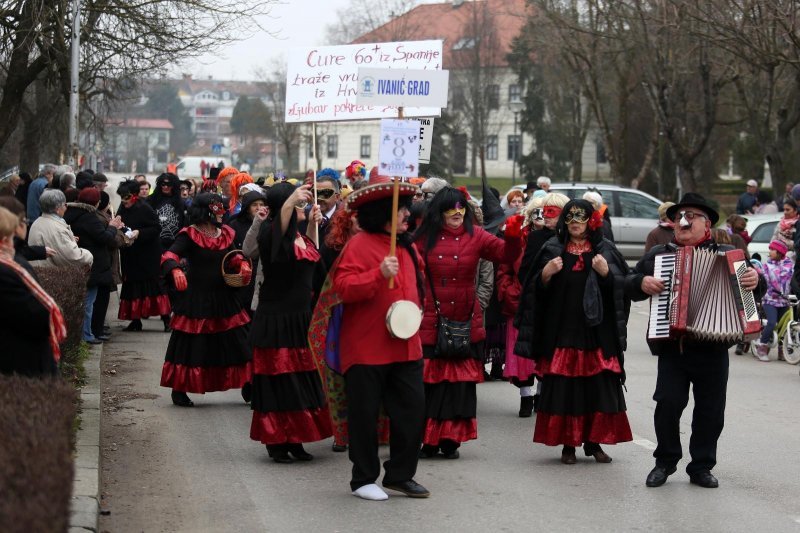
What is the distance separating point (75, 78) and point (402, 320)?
16596 mm

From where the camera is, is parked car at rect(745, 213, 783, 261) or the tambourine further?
parked car at rect(745, 213, 783, 261)

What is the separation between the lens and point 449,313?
915 centimetres

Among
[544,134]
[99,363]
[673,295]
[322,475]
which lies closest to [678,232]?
[673,295]

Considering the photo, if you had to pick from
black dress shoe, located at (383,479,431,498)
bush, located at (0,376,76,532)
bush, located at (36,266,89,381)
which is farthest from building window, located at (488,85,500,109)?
bush, located at (0,376,76,532)

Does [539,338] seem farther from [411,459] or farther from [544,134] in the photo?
[544,134]

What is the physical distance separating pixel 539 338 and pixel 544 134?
67.6 metres

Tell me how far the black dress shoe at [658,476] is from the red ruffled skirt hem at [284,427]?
2239 millimetres

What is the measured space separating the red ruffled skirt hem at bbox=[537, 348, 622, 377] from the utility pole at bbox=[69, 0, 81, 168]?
46.3 ft

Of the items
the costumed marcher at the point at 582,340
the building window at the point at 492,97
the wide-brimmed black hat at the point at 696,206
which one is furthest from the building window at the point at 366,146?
the wide-brimmed black hat at the point at 696,206

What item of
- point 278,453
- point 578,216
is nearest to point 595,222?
point 578,216

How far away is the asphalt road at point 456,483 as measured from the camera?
287 inches

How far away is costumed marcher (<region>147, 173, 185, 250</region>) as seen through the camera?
16.7 meters

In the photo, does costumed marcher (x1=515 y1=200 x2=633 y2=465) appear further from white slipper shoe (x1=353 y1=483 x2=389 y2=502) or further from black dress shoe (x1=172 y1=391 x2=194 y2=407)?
black dress shoe (x1=172 y1=391 x2=194 y2=407)

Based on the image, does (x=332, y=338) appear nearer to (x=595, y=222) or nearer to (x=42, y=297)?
(x=42, y=297)
